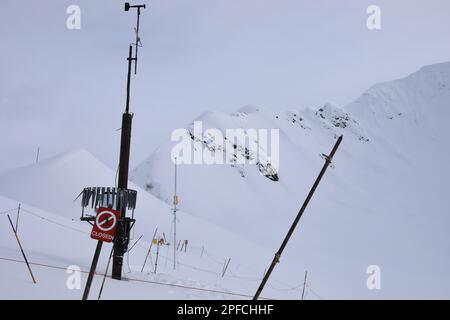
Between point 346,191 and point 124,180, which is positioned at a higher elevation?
point 346,191

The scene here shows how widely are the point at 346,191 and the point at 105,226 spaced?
85043mm

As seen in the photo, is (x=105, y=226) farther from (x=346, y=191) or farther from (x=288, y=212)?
(x=346, y=191)

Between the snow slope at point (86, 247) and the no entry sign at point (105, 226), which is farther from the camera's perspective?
the snow slope at point (86, 247)

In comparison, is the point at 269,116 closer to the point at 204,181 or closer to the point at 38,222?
the point at 204,181

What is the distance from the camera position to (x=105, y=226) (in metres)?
7.46

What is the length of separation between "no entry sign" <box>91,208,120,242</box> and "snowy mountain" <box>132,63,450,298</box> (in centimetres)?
3376

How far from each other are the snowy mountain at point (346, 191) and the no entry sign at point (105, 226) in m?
33.8

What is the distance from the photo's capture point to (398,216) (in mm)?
81000

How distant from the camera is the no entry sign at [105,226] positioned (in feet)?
24.4

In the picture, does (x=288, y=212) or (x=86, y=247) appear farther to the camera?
(x=288, y=212)

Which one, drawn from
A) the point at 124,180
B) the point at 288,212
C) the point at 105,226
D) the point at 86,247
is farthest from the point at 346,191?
the point at 105,226

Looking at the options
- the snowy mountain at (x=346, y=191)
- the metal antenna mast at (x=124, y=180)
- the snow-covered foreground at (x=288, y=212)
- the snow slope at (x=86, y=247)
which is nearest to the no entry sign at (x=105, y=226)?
the snow slope at (x=86, y=247)

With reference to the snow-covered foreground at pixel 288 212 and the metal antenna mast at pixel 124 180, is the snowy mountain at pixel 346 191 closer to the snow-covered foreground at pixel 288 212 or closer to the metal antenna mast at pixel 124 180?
the snow-covered foreground at pixel 288 212
